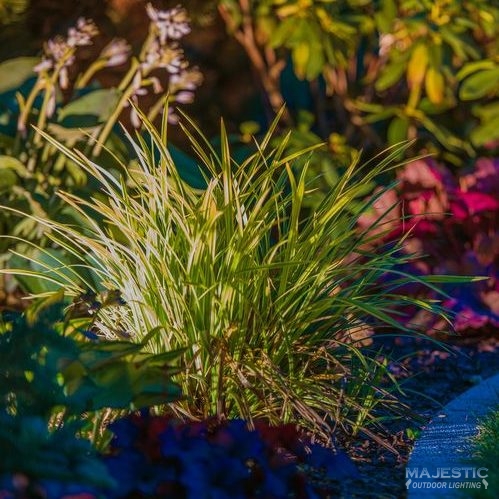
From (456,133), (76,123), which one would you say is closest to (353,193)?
(76,123)

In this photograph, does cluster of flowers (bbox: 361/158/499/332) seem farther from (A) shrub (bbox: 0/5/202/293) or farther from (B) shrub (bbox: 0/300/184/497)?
(B) shrub (bbox: 0/300/184/497)

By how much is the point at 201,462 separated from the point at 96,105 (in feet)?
9.13

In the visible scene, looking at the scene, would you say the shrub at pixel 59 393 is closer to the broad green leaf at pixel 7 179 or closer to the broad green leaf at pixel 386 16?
the broad green leaf at pixel 7 179

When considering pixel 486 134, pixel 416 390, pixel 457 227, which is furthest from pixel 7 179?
pixel 486 134

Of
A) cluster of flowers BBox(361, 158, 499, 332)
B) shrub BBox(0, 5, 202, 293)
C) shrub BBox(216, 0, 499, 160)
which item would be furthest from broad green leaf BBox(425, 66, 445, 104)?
shrub BBox(0, 5, 202, 293)

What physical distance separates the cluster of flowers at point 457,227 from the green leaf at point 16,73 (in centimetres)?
179

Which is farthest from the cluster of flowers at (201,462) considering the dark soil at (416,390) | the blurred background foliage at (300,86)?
the blurred background foliage at (300,86)

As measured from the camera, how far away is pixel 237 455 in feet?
7.99

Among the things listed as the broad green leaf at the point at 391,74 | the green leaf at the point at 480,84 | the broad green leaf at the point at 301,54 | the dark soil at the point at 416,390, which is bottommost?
the dark soil at the point at 416,390

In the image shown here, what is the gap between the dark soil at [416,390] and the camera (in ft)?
9.65

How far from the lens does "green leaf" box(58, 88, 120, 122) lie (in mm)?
4777

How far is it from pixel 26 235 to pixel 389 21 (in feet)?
7.56

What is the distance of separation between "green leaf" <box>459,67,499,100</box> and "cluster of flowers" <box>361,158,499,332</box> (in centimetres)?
47

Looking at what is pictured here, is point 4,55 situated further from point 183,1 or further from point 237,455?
point 237,455
